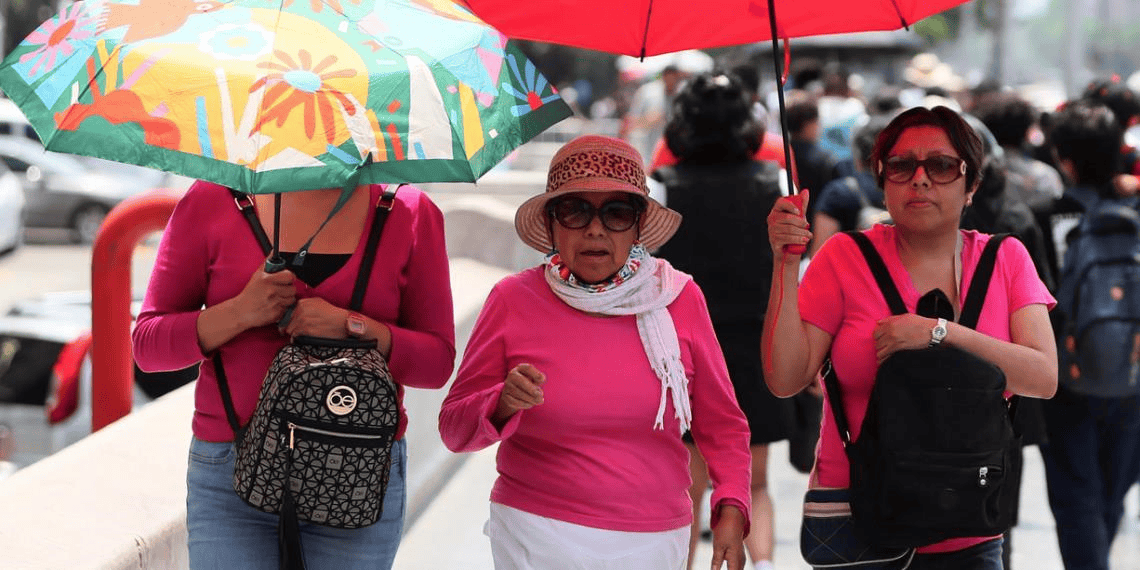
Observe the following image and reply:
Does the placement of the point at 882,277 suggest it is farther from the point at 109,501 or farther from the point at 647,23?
the point at 109,501

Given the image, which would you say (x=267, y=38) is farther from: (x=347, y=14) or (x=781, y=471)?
(x=781, y=471)

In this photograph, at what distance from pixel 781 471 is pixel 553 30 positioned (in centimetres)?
530

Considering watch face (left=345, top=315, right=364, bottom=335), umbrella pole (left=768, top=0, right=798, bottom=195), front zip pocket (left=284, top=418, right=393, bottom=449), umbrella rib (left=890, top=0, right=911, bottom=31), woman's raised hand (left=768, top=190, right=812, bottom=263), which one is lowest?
front zip pocket (left=284, top=418, right=393, bottom=449)

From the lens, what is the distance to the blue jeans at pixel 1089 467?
5.80 meters

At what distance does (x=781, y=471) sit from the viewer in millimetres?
9133

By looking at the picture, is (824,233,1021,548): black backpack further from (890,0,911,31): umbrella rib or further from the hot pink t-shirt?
(890,0,911,31): umbrella rib

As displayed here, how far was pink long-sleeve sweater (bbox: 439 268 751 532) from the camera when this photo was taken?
11.5ft

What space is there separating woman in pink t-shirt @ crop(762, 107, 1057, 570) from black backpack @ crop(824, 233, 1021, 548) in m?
0.09

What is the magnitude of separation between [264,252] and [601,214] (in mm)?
786

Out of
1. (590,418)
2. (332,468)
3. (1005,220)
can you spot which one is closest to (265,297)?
(332,468)

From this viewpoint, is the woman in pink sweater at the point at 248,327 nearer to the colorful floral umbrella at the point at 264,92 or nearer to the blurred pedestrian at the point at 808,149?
the colorful floral umbrella at the point at 264,92

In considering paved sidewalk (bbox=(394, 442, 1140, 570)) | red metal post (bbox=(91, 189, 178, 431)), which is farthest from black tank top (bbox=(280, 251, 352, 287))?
paved sidewalk (bbox=(394, 442, 1140, 570))

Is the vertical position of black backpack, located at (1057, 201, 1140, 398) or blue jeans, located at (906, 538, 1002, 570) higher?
black backpack, located at (1057, 201, 1140, 398)

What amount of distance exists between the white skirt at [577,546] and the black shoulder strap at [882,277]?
2.50 ft
